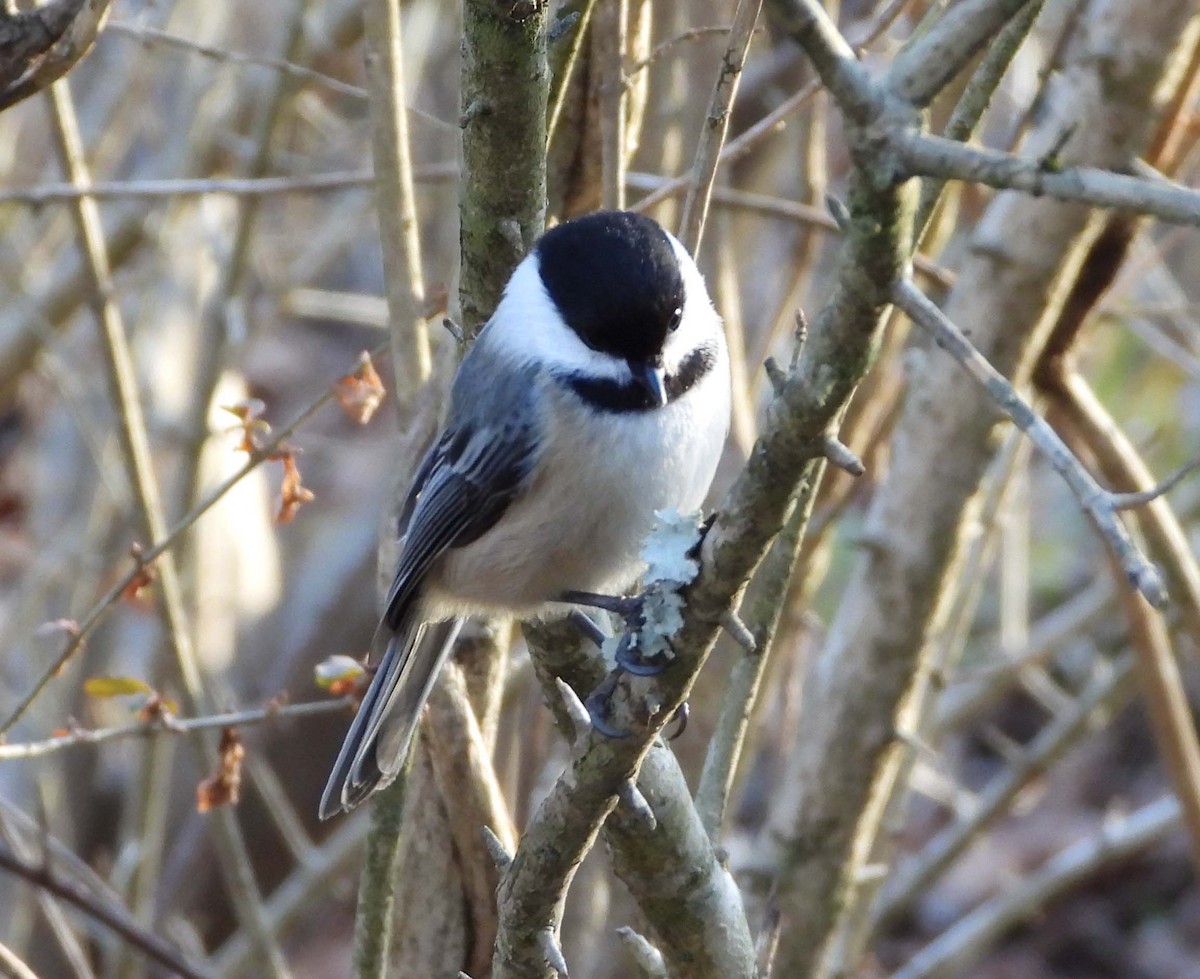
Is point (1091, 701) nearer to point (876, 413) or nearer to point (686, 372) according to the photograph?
point (876, 413)

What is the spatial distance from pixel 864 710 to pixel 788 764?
280 mm

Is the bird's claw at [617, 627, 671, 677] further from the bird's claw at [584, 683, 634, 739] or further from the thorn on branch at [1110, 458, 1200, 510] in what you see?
the thorn on branch at [1110, 458, 1200, 510]

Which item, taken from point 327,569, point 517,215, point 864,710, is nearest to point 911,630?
point 864,710

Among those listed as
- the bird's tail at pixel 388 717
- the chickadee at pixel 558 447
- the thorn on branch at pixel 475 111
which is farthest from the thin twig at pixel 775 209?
the thorn on branch at pixel 475 111

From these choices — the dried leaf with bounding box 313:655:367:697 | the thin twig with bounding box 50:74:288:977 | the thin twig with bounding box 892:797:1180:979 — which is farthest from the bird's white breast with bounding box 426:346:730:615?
the thin twig with bounding box 892:797:1180:979

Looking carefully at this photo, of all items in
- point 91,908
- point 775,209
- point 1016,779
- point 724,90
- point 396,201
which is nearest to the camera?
point 91,908

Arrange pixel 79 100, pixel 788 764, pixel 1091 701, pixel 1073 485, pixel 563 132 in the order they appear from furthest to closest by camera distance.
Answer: pixel 79 100
pixel 1091 701
pixel 788 764
pixel 563 132
pixel 1073 485

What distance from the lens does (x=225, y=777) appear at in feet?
8.23

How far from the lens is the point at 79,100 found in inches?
211

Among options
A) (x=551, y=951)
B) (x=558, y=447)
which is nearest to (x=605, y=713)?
(x=551, y=951)

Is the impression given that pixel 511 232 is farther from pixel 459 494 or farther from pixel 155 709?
pixel 155 709

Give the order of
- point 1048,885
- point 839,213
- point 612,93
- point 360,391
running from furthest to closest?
1. point 1048,885
2. point 360,391
3. point 612,93
4. point 839,213

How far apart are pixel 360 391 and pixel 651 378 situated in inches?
20.7

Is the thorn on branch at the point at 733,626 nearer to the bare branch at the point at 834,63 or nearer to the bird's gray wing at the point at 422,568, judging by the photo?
the bare branch at the point at 834,63
